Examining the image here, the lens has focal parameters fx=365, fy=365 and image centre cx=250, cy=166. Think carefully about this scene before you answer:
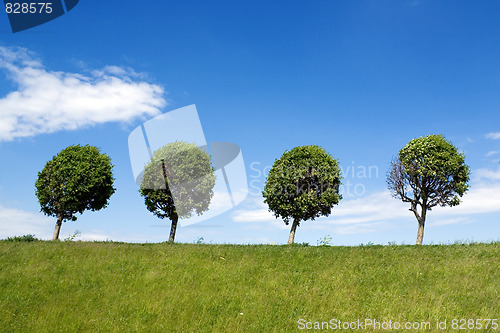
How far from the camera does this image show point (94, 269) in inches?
818

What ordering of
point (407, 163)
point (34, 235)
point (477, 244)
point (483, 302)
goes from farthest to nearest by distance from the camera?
point (407, 163)
point (34, 235)
point (477, 244)
point (483, 302)

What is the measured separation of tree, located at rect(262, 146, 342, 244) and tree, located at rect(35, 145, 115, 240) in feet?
52.5

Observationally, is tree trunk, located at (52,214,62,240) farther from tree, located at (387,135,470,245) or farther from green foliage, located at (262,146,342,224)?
tree, located at (387,135,470,245)

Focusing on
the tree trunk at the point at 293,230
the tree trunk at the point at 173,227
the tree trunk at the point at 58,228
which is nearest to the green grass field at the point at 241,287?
the tree trunk at the point at 293,230

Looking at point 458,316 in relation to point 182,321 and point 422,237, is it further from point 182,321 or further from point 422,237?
point 422,237

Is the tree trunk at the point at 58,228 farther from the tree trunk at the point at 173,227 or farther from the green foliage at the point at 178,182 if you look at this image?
the tree trunk at the point at 173,227

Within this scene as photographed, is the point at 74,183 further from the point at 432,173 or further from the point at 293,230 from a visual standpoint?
the point at 432,173

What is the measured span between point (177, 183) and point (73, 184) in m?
9.51

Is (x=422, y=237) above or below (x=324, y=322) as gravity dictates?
above

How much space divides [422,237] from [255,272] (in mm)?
18459

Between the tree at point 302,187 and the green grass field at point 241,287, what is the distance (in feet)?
31.6

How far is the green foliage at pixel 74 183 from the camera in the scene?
112ft

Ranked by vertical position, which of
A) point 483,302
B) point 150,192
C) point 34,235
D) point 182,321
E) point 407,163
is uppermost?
point 407,163

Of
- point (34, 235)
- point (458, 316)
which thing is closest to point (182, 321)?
point (458, 316)
